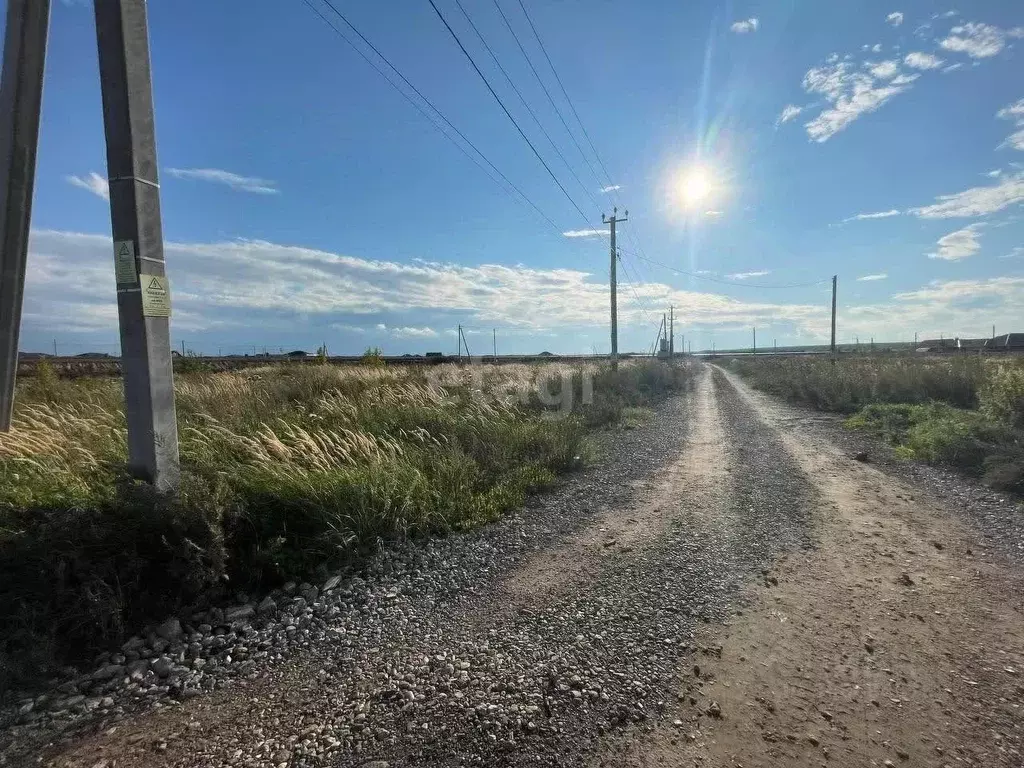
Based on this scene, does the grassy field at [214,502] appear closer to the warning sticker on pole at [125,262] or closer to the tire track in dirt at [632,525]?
the tire track in dirt at [632,525]

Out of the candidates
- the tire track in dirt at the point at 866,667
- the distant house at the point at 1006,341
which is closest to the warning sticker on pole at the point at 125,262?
the tire track in dirt at the point at 866,667

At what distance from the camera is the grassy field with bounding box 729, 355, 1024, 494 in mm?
8094

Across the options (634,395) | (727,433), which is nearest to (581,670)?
(727,433)

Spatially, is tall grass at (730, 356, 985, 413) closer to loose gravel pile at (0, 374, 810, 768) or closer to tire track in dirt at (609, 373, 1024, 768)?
tire track in dirt at (609, 373, 1024, 768)

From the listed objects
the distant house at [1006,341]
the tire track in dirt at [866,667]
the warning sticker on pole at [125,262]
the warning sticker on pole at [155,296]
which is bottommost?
the tire track in dirt at [866,667]

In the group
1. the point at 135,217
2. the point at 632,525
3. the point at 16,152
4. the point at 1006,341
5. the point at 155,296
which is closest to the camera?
the point at 135,217

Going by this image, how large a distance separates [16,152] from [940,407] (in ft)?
64.5

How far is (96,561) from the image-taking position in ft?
11.1

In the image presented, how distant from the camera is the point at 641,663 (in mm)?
3061

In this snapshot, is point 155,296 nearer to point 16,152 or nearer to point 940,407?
point 16,152

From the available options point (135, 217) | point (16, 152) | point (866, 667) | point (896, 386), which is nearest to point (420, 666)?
point (866, 667)

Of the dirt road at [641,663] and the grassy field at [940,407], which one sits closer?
the dirt road at [641,663]

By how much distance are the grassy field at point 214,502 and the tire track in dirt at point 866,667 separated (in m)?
2.96

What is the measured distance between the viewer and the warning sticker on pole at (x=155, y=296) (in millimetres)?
4133
